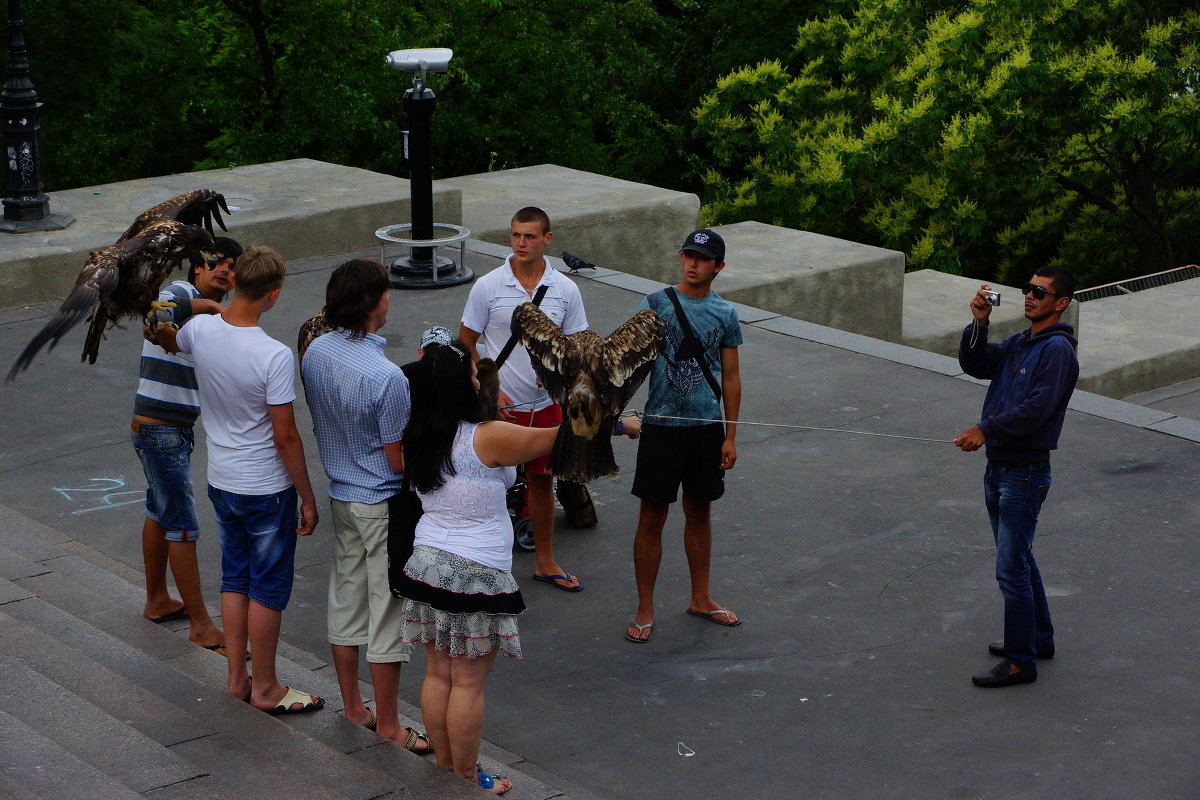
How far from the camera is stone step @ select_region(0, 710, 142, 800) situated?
4051 millimetres

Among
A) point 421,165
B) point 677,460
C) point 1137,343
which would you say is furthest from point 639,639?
point 1137,343

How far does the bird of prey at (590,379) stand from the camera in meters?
5.90

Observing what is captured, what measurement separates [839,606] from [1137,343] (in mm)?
8996

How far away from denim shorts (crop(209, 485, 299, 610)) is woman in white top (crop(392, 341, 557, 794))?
2.30ft

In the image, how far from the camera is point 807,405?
31.4ft

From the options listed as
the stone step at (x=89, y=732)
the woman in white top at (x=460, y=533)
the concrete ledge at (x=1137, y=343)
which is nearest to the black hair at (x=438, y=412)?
the woman in white top at (x=460, y=533)

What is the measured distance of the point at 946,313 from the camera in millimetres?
15188

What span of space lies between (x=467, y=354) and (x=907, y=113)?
16.9 m

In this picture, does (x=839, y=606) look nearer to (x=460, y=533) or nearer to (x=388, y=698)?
(x=388, y=698)

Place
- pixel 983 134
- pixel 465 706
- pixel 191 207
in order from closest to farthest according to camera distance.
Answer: pixel 465 706 < pixel 191 207 < pixel 983 134

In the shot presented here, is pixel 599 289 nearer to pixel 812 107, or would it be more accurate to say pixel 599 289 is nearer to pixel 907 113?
pixel 907 113

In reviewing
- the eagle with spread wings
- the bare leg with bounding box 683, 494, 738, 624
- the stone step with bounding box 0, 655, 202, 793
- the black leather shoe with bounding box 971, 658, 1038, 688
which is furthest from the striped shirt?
the black leather shoe with bounding box 971, 658, 1038, 688

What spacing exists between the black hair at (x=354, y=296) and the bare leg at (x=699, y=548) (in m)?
2.05

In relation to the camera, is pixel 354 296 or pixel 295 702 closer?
pixel 354 296
